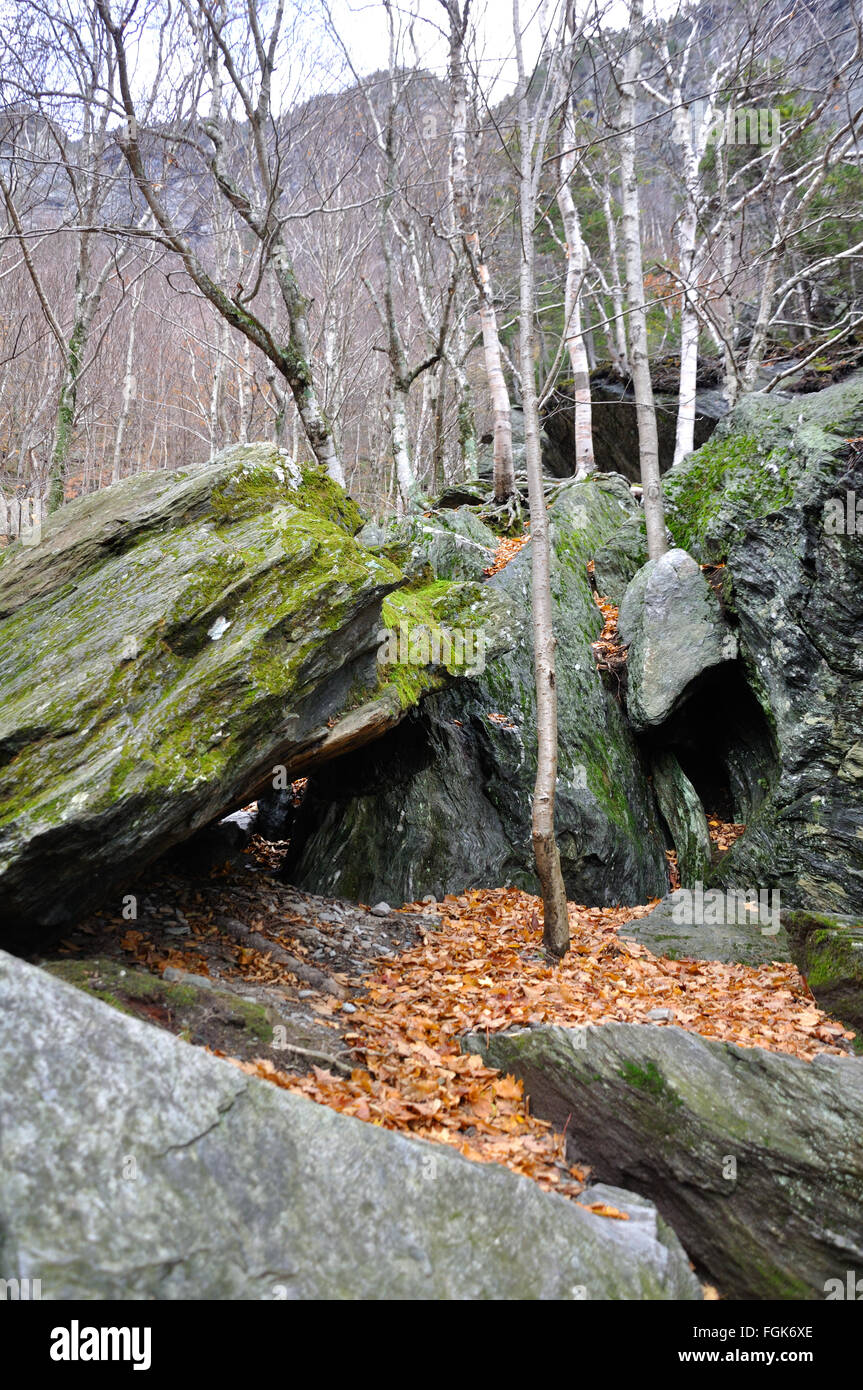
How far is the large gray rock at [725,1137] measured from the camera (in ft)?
11.8

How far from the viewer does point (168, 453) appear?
1136 inches

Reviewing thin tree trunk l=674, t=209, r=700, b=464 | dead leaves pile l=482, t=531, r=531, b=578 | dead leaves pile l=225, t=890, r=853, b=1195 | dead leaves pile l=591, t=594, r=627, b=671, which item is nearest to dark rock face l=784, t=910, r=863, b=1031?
dead leaves pile l=225, t=890, r=853, b=1195

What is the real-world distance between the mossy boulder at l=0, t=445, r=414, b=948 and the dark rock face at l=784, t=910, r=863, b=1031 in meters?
4.03

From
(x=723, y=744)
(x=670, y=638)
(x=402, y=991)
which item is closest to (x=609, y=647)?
(x=670, y=638)

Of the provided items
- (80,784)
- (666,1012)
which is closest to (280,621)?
(80,784)

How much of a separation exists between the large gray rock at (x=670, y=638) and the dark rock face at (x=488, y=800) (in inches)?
23.2

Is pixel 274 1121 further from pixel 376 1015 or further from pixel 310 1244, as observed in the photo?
pixel 376 1015

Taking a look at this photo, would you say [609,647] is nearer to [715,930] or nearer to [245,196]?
[715,930]

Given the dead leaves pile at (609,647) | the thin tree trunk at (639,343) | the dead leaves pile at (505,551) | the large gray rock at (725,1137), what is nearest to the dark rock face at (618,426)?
the thin tree trunk at (639,343)

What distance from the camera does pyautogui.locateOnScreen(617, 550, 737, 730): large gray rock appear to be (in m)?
8.73

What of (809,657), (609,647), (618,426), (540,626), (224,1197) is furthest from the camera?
(618,426)

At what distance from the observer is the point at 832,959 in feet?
17.6

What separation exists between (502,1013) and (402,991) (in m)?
0.94
